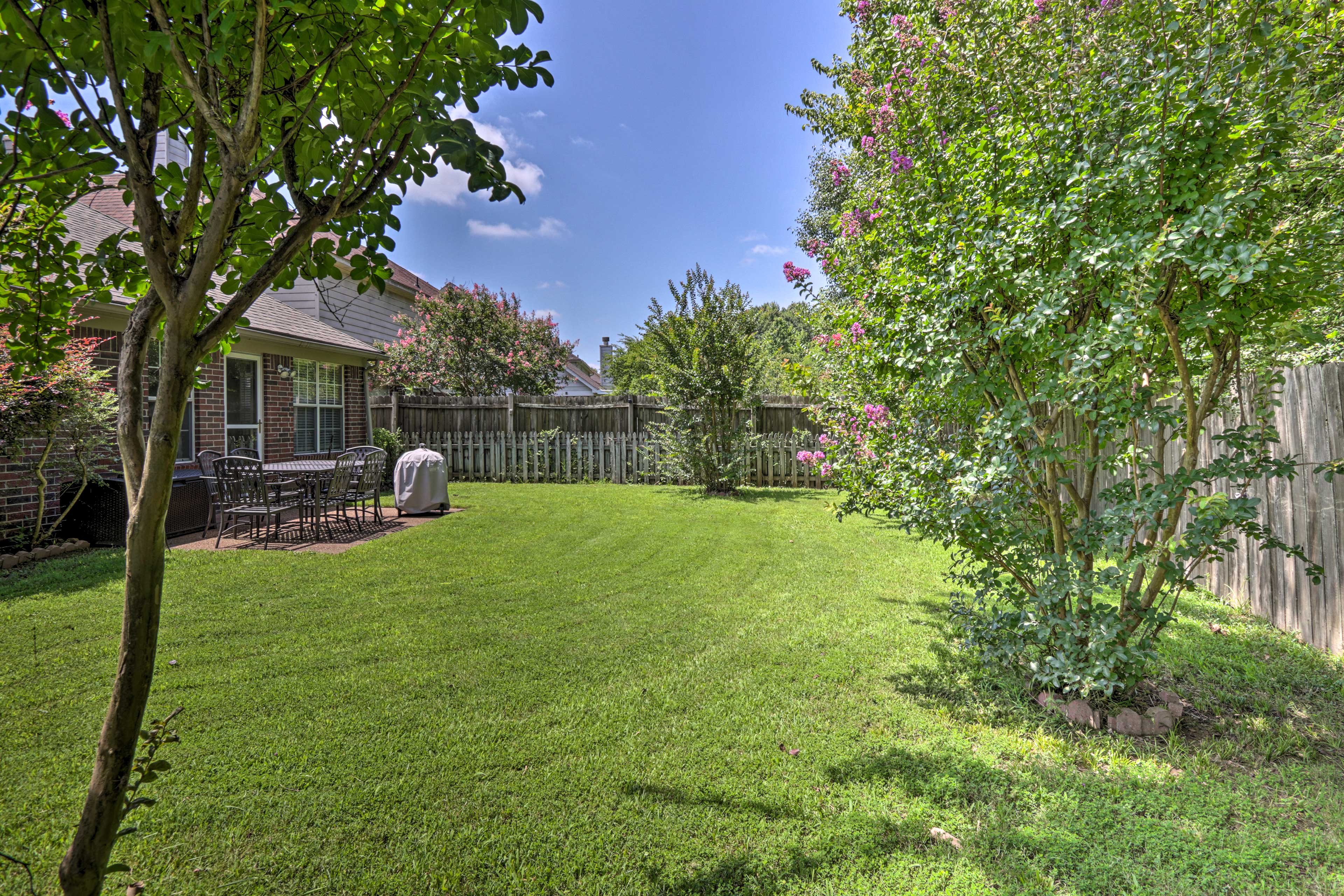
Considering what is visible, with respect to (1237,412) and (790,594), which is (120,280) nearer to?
(790,594)

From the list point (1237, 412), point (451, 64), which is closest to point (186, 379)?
point (451, 64)

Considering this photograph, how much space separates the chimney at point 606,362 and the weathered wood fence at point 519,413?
64.3 ft

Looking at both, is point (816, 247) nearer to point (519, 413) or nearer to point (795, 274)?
point (795, 274)

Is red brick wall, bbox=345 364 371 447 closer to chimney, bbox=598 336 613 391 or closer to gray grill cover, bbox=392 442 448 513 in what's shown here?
gray grill cover, bbox=392 442 448 513

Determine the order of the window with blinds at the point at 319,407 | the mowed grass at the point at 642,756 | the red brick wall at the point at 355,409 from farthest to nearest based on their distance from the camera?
the red brick wall at the point at 355,409, the window with blinds at the point at 319,407, the mowed grass at the point at 642,756

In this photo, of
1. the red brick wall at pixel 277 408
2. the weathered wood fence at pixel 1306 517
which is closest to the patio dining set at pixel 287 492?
the red brick wall at pixel 277 408

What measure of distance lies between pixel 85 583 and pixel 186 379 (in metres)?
5.59

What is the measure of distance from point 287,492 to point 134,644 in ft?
26.4

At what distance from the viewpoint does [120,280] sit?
1.99m

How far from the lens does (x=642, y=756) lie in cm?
252

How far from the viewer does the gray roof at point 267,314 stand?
7.51m

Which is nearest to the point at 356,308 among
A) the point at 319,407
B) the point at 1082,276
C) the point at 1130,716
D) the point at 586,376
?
the point at 319,407

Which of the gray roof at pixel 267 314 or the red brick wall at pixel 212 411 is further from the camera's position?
the red brick wall at pixel 212 411

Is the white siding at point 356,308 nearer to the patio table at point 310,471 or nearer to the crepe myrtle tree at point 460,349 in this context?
the crepe myrtle tree at point 460,349
